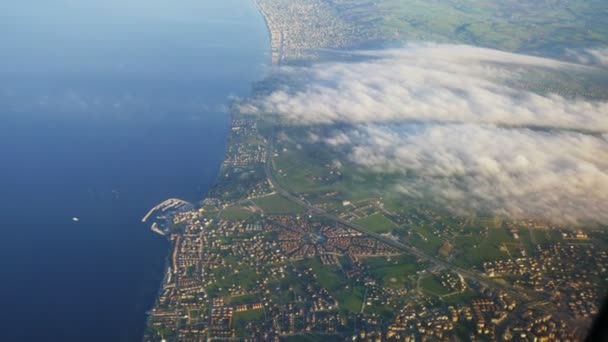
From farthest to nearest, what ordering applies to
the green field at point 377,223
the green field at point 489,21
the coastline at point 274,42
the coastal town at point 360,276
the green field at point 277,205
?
the green field at point 489,21, the coastline at point 274,42, the green field at point 277,205, the green field at point 377,223, the coastal town at point 360,276

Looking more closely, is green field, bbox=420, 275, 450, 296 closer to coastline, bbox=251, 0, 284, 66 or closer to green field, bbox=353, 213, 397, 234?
green field, bbox=353, 213, 397, 234

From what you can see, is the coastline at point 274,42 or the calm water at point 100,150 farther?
the coastline at point 274,42

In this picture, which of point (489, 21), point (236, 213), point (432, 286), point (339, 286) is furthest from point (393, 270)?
point (489, 21)

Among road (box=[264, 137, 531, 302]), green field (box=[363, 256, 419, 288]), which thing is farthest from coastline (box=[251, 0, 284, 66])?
green field (box=[363, 256, 419, 288])

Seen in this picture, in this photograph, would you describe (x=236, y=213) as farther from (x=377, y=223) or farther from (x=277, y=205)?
(x=377, y=223)

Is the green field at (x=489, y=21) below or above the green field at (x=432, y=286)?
above

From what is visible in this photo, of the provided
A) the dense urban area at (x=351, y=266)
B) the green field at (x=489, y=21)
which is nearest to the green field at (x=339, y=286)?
the dense urban area at (x=351, y=266)

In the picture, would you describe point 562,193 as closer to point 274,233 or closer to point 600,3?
point 274,233

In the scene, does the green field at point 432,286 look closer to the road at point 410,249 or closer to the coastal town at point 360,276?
the coastal town at point 360,276
